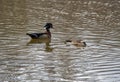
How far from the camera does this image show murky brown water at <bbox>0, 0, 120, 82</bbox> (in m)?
11.8

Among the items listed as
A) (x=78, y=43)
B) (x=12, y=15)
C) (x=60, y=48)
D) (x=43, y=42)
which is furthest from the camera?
(x=12, y=15)

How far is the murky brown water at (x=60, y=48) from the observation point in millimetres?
11773

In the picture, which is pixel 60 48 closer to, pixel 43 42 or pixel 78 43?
pixel 78 43

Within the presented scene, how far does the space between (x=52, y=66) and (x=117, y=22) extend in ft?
39.2

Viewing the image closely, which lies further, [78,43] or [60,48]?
[78,43]

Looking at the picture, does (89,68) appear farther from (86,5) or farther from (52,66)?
(86,5)

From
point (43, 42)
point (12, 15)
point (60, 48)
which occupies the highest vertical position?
point (60, 48)

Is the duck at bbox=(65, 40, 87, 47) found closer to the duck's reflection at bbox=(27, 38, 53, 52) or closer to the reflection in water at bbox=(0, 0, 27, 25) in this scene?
the duck's reflection at bbox=(27, 38, 53, 52)

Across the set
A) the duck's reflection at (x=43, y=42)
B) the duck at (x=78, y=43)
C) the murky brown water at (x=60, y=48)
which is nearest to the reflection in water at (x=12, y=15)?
the murky brown water at (x=60, y=48)

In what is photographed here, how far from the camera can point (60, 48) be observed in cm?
1595

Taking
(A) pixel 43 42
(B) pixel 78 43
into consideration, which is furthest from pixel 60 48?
(A) pixel 43 42

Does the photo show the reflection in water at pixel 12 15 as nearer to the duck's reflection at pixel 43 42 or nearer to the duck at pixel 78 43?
the duck's reflection at pixel 43 42

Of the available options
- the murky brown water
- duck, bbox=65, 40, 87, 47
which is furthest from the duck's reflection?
duck, bbox=65, 40, 87, 47

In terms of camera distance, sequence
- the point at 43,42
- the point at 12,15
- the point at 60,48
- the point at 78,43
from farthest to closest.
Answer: the point at 12,15, the point at 43,42, the point at 78,43, the point at 60,48
